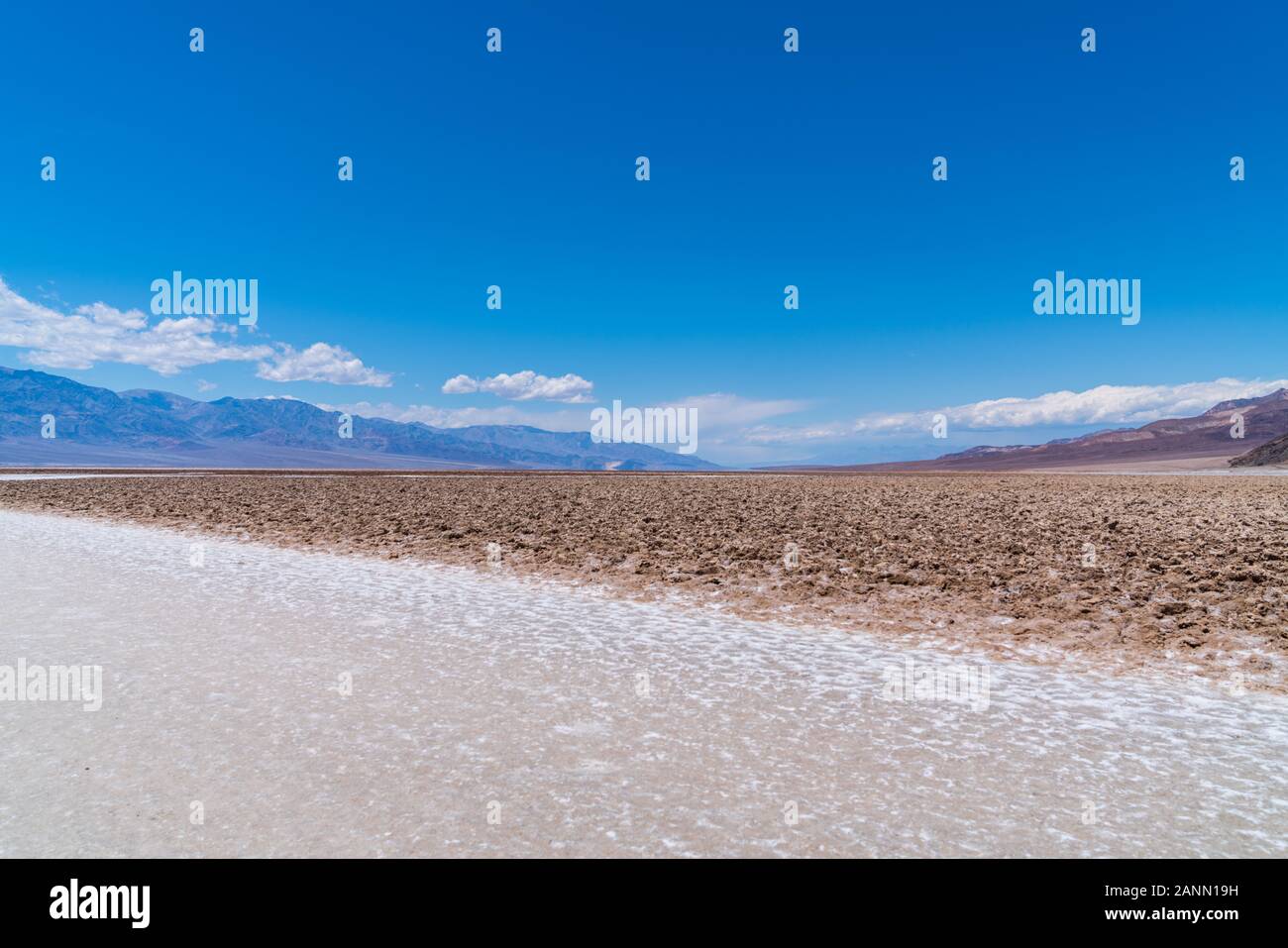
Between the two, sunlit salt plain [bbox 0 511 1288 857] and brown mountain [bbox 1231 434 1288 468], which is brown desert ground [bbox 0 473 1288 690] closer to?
sunlit salt plain [bbox 0 511 1288 857]

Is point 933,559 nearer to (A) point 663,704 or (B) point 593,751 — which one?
(A) point 663,704

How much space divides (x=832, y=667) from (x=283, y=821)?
22.6 feet

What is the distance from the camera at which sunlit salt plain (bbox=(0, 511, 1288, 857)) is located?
5004 mm

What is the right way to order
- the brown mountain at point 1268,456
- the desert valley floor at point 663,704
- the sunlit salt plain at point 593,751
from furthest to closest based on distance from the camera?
the brown mountain at point 1268,456
the desert valley floor at point 663,704
the sunlit salt plain at point 593,751

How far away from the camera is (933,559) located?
1731 cm

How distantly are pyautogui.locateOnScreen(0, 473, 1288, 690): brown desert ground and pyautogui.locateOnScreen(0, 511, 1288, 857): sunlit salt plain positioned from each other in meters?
2.06

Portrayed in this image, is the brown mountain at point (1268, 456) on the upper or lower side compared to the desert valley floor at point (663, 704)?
upper

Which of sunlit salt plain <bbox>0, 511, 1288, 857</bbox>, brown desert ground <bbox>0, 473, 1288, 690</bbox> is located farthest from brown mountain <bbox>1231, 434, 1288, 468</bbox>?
sunlit salt plain <bbox>0, 511, 1288, 857</bbox>

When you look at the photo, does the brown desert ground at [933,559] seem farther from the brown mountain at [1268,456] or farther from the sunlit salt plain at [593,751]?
the brown mountain at [1268,456]

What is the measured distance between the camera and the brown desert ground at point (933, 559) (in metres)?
11.2

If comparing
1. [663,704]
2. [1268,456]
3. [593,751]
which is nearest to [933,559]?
[663,704]

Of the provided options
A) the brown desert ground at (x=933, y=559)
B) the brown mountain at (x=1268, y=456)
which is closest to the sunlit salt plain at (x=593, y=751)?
the brown desert ground at (x=933, y=559)

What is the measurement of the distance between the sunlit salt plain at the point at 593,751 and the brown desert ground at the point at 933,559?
2065 mm
